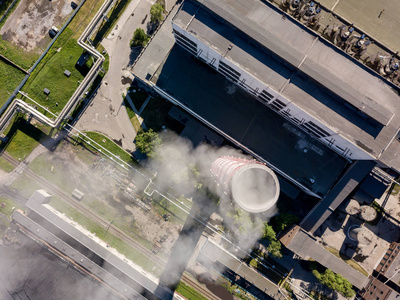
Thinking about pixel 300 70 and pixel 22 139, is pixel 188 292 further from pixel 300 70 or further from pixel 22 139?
pixel 300 70

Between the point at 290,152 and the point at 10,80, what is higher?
the point at 290,152

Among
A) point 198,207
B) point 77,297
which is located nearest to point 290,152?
point 198,207

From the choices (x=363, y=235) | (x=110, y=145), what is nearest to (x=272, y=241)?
(x=363, y=235)

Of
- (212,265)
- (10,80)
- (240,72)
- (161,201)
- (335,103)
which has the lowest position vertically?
(212,265)

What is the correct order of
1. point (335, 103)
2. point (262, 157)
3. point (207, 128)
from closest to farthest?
point (335, 103)
point (262, 157)
point (207, 128)

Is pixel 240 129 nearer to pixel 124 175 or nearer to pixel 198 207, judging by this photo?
pixel 198 207

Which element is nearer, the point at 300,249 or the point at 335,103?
the point at 335,103

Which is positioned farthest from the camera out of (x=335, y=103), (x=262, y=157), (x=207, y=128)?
(x=207, y=128)

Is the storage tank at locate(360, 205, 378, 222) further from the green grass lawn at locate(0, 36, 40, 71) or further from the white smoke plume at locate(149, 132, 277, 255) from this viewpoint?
the green grass lawn at locate(0, 36, 40, 71)
